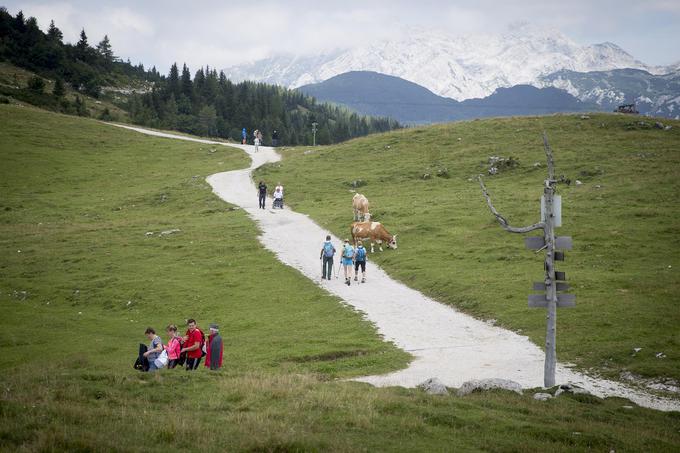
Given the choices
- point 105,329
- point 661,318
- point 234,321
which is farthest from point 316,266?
point 661,318

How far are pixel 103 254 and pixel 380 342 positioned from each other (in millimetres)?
26624

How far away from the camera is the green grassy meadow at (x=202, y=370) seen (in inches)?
507

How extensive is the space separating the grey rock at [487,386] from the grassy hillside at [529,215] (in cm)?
575

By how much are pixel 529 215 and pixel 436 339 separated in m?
23.8

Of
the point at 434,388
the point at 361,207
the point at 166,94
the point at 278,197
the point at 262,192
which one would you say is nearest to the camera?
the point at 434,388

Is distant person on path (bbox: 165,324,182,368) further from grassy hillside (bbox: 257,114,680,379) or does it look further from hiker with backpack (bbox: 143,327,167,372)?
grassy hillside (bbox: 257,114,680,379)

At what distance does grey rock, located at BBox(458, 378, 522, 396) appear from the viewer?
18.2m

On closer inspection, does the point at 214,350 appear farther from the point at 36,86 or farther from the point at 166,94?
the point at 166,94

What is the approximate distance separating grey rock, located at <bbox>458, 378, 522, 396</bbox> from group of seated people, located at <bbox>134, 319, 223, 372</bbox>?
8.37 m

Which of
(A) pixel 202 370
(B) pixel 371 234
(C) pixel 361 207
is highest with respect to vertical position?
(C) pixel 361 207

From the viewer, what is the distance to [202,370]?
20.2 metres

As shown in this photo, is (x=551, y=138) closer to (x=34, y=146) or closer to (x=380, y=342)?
(x=380, y=342)

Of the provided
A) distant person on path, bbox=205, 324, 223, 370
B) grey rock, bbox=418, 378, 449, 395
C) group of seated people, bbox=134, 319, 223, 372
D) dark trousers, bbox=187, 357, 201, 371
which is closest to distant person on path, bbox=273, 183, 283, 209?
group of seated people, bbox=134, 319, 223, 372

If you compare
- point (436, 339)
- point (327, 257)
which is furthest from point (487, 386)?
point (327, 257)
